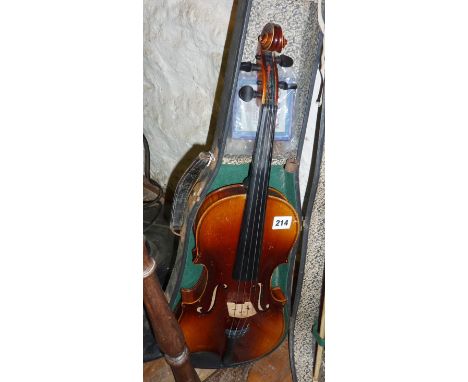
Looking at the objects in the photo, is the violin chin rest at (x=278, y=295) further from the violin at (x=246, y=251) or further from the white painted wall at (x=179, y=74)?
the white painted wall at (x=179, y=74)

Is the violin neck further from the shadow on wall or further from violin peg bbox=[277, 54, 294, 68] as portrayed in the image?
the shadow on wall

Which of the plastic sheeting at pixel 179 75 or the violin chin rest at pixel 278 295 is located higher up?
the plastic sheeting at pixel 179 75

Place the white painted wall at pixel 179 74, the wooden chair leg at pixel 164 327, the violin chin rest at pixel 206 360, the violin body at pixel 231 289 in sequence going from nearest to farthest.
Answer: the wooden chair leg at pixel 164 327 → the violin body at pixel 231 289 → the violin chin rest at pixel 206 360 → the white painted wall at pixel 179 74

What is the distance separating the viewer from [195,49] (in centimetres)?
136

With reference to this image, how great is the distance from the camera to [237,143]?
920mm

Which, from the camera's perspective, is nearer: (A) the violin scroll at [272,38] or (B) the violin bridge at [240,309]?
(A) the violin scroll at [272,38]

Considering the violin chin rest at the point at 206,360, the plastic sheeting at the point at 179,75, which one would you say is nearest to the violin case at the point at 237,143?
the violin chin rest at the point at 206,360

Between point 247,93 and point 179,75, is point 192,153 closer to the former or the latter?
point 179,75

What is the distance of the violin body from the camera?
93 cm

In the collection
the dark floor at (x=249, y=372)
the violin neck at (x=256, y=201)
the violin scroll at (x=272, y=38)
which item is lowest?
the dark floor at (x=249, y=372)

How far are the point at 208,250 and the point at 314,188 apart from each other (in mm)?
308

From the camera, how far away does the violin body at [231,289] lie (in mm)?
935

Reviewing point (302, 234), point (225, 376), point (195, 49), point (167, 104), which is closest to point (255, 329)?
point (225, 376)
